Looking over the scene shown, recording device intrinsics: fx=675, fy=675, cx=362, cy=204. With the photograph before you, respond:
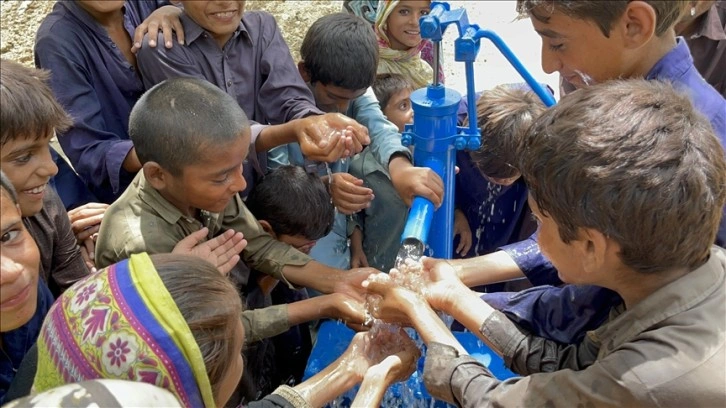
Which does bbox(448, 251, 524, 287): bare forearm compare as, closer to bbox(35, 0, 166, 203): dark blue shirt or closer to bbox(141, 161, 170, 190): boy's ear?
bbox(141, 161, 170, 190): boy's ear

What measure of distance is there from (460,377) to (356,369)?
46 centimetres

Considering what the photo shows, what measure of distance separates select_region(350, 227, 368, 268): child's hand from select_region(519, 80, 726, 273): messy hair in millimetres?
1672

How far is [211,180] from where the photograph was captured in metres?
2.15

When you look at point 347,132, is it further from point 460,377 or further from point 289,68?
point 460,377

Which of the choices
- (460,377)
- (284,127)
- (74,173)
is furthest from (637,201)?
(74,173)

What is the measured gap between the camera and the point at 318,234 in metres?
2.71

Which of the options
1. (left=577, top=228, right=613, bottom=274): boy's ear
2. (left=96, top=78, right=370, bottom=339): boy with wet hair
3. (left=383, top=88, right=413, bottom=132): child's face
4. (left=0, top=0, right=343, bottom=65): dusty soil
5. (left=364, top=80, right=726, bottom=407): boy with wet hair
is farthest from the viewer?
(left=0, top=0, right=343, bottom=65): dusty soil

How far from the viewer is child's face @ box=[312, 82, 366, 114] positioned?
120 inches

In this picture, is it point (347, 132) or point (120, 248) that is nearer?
point (120, 248)

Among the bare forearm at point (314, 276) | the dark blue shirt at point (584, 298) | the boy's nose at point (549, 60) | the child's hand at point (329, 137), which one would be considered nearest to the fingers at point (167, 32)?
the child's hand at point (329, 137)

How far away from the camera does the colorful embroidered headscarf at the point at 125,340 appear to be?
1.24 metres

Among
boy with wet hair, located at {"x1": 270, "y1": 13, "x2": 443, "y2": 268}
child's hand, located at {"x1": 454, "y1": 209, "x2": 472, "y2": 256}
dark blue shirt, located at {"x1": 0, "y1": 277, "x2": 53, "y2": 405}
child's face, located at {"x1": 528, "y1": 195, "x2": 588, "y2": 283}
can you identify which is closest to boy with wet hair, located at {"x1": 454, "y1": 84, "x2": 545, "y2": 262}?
child's hand, located at {"x1": 454, "y1": 209, "x2": 472, "y2": 256}

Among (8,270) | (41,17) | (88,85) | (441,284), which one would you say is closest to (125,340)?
(8,270)

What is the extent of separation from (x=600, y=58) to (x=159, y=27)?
1682mm
